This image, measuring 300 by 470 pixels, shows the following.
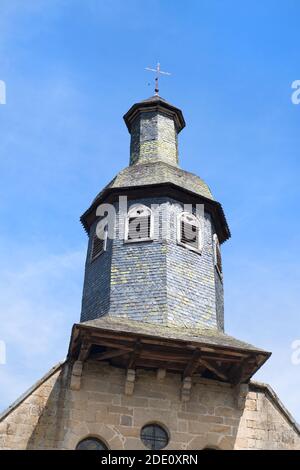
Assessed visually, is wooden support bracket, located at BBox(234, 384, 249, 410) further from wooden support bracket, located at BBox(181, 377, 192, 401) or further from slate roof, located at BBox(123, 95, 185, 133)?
slate roof, located at BBox(123, 95, 185, 133)

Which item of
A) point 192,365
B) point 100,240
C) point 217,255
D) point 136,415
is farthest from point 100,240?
point 136,415

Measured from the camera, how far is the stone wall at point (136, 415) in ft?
38.1

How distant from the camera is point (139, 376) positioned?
12.5 meters

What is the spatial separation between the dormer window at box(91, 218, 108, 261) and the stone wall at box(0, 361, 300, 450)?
367cm

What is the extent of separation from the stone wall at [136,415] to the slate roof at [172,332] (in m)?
0.80

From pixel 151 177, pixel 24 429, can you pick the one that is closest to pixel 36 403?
pixel 24 429

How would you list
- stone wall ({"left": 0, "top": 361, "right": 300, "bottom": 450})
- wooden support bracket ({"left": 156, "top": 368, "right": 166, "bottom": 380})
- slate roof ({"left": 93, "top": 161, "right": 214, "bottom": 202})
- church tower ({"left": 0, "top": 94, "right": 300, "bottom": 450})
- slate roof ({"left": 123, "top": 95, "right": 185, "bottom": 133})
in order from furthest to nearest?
1. slate roof ({"left": 123, "top": 95, "right": 185, "bottom": 133})
2. slate roof ({"left": 93, "top": 161, "right": 214, "bottom": 202})
3. wooden support bracket ({"left": 156, "top": 368, "right": 166, "bottom": 380})
4. church tower ({"left": 0, "top": 94, "right": 300, "bottom": 450})
5. stone wall ({"left": 0, "top": 361, "right": 300, "bottom": 450})

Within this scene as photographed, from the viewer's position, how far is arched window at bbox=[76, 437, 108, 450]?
11633 millimetres

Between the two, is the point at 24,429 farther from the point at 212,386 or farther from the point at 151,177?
the point at 151,177

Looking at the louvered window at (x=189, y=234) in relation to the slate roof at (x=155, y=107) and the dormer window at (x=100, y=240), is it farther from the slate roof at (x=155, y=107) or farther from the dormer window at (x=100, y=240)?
the slate roof at (x=155, y=107)

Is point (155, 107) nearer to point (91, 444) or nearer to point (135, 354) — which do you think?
point (135, 354)

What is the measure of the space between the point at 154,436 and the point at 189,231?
202 inches

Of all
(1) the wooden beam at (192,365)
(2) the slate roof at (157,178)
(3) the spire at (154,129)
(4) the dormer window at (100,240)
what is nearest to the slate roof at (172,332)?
(1) the wooden beam at (192,365)

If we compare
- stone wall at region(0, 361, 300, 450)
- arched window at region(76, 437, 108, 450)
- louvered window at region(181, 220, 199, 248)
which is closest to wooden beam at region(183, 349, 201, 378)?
stone wall at region(0, 361, 300, 450)
